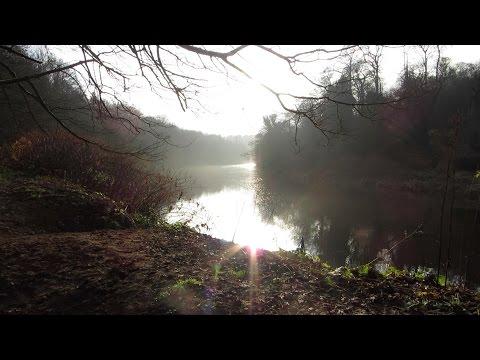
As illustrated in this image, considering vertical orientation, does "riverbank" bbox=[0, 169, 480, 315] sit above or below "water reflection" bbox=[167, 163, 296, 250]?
above

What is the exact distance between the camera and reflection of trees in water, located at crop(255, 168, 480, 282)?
11469 mm

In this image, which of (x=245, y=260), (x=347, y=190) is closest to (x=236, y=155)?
(x=347, y=190)

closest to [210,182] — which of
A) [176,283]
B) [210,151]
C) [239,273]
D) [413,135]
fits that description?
[413,135]

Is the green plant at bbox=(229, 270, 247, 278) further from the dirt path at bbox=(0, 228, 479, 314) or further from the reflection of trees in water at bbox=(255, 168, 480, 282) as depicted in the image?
the reflection of trees in water at bbox=(255, 168, 480, 282)

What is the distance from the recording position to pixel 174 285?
14.3 ft

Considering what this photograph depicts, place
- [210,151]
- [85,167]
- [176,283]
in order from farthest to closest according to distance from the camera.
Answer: [210,151] → [85,167] → [176,283]

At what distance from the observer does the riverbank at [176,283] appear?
3.91m

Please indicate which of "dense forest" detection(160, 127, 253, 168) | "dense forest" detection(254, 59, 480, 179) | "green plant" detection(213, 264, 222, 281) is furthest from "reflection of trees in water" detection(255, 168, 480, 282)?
"dense forest" detection(160, 127, 253, 168)

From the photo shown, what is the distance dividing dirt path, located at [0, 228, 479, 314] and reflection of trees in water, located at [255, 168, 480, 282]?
5772 mm

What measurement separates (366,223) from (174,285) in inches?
569

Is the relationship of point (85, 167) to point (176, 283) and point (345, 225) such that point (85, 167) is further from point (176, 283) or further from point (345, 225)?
point (345, 225)

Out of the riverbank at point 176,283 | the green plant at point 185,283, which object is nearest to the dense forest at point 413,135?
the riverbank at point 176,283

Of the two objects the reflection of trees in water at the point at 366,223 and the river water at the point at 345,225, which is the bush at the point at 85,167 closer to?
the river water at the point at 345,225

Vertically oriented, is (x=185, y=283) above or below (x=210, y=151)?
below
